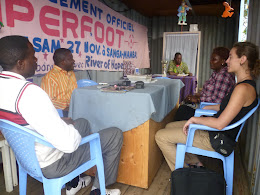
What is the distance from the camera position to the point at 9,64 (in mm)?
1077

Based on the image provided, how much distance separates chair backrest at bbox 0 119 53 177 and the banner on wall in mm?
Result: 1588

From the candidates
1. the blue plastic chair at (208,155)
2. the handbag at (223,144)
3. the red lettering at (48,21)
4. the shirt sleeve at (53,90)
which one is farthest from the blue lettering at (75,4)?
the handbag at (223,144)

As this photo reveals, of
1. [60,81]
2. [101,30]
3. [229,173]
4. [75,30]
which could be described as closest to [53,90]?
[60,81]

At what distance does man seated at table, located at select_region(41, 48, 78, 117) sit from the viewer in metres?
2.13

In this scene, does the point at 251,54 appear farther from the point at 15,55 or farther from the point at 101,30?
the point at 101,30

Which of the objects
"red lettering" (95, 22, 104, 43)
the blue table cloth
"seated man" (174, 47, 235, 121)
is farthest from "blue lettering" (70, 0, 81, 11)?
"seated man" (174, 47, 235, 121)

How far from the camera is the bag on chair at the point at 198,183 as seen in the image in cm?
132

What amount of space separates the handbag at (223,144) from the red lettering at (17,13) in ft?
7.57

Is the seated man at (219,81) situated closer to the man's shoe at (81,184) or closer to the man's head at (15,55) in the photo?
the man's shoe at (81,184)

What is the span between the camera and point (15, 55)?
3.53 ft

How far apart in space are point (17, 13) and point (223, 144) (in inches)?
95.9

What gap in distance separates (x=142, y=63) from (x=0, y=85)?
570 cm

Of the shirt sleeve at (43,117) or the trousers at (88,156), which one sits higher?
the shirt sleeve at (43,117)

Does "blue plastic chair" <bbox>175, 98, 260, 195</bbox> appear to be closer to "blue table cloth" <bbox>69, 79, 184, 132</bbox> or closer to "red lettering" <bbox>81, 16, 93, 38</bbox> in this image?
"blue table cloth" <bbox>69, 79, 184, 132</bbox>
